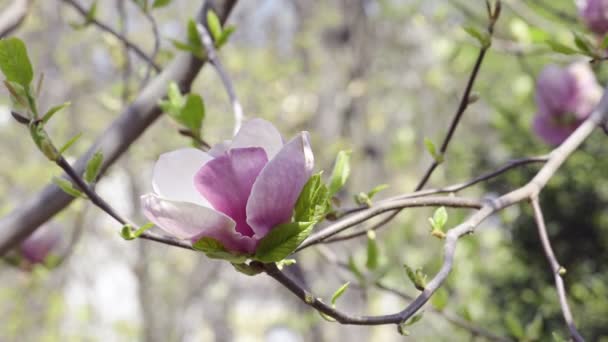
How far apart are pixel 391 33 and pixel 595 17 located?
15.0 feet

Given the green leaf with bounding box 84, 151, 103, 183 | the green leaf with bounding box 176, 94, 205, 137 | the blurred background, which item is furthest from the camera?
the blurred background

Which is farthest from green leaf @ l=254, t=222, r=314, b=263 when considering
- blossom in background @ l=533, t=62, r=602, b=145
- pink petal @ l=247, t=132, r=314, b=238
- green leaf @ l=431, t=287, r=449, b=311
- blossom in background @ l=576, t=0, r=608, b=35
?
blossom in background @ l=533, t=62, r=602, b=145

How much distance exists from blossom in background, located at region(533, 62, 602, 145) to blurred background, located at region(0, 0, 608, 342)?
45 millimetres

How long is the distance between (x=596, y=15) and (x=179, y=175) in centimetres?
72

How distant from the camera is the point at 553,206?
187cm

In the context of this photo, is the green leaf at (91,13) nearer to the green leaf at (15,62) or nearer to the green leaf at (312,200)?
the green leaf at (15,62)

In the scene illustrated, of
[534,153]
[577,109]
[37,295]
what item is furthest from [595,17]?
[37,295]

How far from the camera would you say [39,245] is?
1304mm

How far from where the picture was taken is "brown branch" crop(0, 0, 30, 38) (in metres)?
1.00

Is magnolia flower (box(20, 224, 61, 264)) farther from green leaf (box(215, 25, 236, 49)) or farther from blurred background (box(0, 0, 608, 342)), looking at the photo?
green leaf (box(215, 25, 236, 49))

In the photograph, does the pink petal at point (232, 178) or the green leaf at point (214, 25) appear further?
the green leaf at point (214, 25)

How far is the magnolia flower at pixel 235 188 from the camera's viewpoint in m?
0.46

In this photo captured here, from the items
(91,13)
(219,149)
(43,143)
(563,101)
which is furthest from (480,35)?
(91,13)

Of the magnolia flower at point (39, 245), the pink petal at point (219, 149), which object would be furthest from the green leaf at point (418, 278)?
the magnolia flower at point (39, 245)
